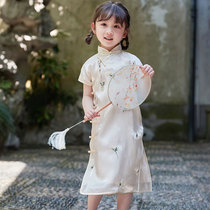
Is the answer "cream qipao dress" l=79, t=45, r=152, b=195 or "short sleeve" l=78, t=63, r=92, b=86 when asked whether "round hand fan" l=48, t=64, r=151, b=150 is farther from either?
"short sleeve" l=78, t=63, r=92, b=86

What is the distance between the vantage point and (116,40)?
204cm

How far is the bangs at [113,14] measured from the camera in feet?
6.50

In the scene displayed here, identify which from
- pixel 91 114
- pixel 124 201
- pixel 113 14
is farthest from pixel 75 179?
pixel 113 14

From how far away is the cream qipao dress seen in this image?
1999 mm

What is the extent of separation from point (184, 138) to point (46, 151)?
2294 mm

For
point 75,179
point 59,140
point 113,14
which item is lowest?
point 75,179

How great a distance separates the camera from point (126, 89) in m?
2.02

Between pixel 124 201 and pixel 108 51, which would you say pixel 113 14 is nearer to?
pixel 108 51

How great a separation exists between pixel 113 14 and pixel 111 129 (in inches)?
21.0

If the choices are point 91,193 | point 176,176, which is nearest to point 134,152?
point 91,193

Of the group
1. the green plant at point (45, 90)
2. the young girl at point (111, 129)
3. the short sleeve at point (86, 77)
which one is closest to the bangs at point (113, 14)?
the young girl at point (111, 129)

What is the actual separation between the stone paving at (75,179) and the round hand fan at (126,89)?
0.70 metres

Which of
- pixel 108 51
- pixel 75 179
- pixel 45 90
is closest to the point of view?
pixel 108 51

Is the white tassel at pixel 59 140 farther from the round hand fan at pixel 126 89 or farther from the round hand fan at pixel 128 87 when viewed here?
the round hand fan at pixel 128 87
